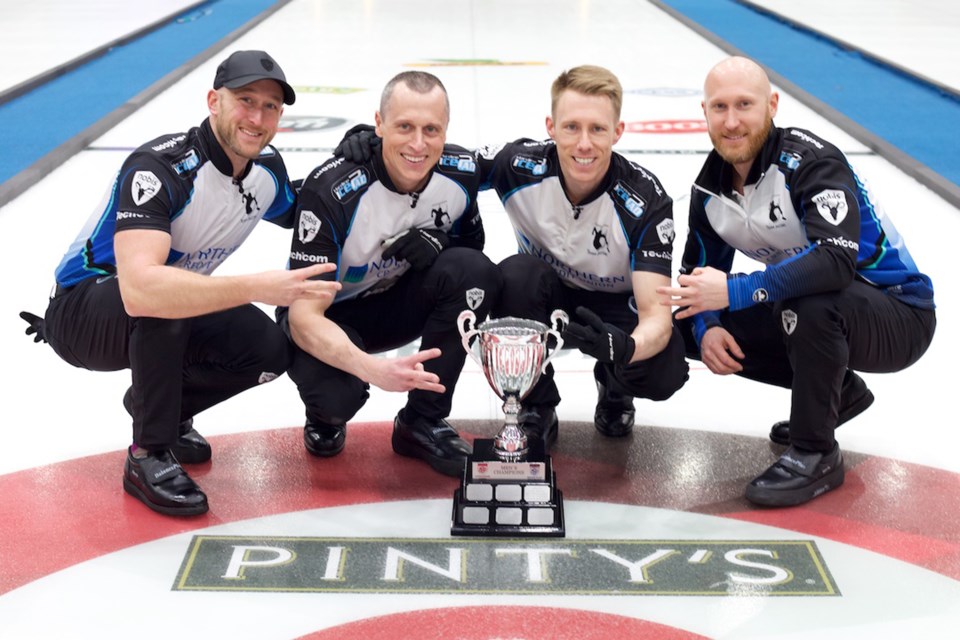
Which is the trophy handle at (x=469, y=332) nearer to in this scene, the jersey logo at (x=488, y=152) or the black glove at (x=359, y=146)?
the black glove at (x=359, y=146)

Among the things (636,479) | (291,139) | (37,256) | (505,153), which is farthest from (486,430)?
(291,139)

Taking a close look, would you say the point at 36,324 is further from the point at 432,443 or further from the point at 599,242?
the point at 599,242

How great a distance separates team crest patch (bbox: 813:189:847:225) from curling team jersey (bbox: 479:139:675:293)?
433mm

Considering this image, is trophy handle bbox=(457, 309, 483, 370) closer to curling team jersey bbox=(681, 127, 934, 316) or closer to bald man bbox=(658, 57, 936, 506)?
bald man bbox=(658, 57, 936, 506)

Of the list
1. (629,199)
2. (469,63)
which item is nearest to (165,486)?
(629,199)

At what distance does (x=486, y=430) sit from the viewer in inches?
156

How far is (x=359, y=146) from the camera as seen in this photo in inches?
144

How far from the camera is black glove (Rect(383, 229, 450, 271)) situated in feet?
11.8

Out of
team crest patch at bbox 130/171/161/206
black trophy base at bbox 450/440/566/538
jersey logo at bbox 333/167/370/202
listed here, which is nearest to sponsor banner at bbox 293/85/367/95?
jersey logo at bbox 333/167/370/202

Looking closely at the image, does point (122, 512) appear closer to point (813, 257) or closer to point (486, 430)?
point (486, 430)

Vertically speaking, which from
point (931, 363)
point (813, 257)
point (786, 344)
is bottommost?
point (931, 363)

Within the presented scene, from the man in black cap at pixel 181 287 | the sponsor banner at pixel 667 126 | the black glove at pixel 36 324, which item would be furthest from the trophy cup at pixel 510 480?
the sponsor banner at pixel 667 126

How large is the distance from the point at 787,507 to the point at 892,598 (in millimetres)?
517

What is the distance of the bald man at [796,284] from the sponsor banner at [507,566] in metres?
0.36
